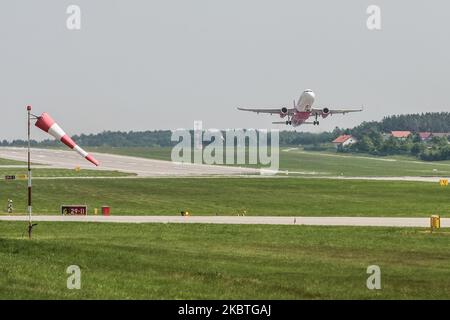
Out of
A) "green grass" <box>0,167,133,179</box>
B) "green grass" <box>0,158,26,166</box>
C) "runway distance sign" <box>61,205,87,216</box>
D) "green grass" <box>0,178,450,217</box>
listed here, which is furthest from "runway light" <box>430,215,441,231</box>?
"green grass" <box>0,158,26,166</box>

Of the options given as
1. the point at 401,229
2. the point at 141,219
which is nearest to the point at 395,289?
the point at 401,229

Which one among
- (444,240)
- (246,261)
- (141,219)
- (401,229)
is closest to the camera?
(246,261)

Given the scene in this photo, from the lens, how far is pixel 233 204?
84.0 m

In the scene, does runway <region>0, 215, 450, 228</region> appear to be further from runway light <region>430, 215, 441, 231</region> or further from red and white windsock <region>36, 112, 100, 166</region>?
red and white windsock <region>36, 112, 100, 166</region>

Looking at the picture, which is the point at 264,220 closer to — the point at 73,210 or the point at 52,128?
the point at 73,210

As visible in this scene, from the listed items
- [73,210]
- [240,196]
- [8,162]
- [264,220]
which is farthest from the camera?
[8,162]

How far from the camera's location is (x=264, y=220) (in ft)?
199

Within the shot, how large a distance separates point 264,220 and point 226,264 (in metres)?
27.8

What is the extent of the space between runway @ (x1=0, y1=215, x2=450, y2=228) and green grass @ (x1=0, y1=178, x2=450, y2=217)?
244 inches

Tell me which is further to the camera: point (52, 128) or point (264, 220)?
point (264, 220)

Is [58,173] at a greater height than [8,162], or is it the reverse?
[58,173]

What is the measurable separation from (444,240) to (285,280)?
19.3 m

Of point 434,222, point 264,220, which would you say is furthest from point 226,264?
point 264,220
